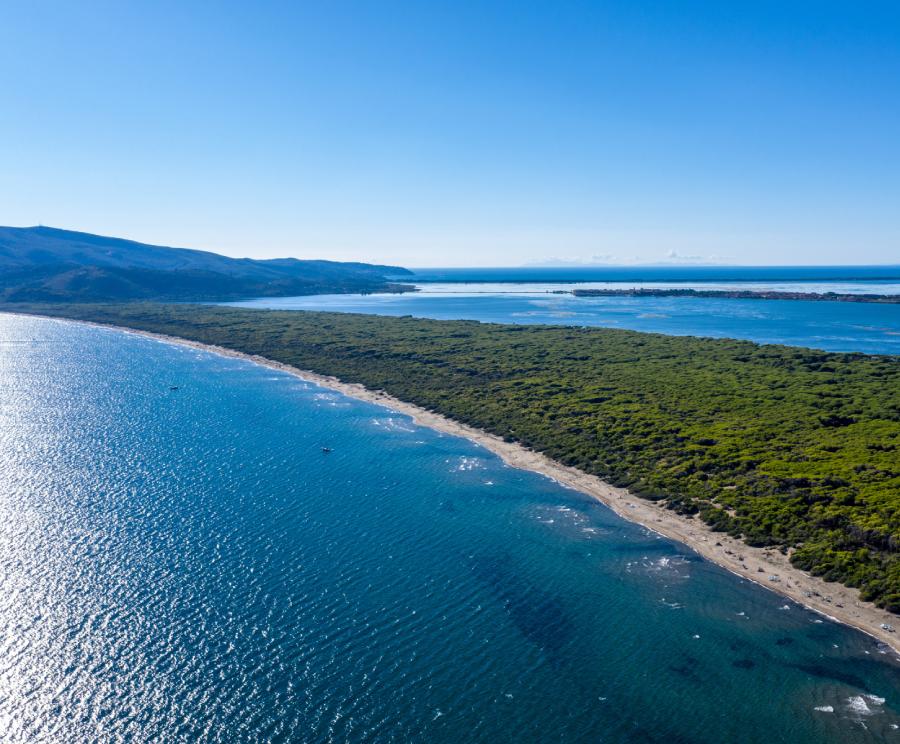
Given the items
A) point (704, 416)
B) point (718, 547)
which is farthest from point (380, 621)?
point (704, 416)

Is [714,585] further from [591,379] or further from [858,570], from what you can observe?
[591,379]

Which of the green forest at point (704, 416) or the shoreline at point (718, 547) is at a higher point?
the green forest at point (704, 416)

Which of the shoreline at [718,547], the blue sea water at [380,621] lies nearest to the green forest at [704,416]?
the shoreline at [718,547]

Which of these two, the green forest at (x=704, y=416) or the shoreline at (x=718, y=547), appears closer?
the shoreline at (x=718, y=547)

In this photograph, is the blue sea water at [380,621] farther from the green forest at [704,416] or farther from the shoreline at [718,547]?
the green forest at [704,416]

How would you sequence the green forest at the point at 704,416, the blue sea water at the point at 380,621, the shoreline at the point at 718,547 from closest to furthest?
the blue sea water at the point at 380,621, the shoreline at the point at 718,547, the green forest at the point at 704,416

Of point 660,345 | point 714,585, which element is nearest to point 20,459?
point 714,585

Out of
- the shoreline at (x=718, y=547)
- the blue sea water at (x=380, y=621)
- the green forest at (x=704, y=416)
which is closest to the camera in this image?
the blue sea water at (x=380, y=621)

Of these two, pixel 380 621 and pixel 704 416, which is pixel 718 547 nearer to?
pixel 380 621
